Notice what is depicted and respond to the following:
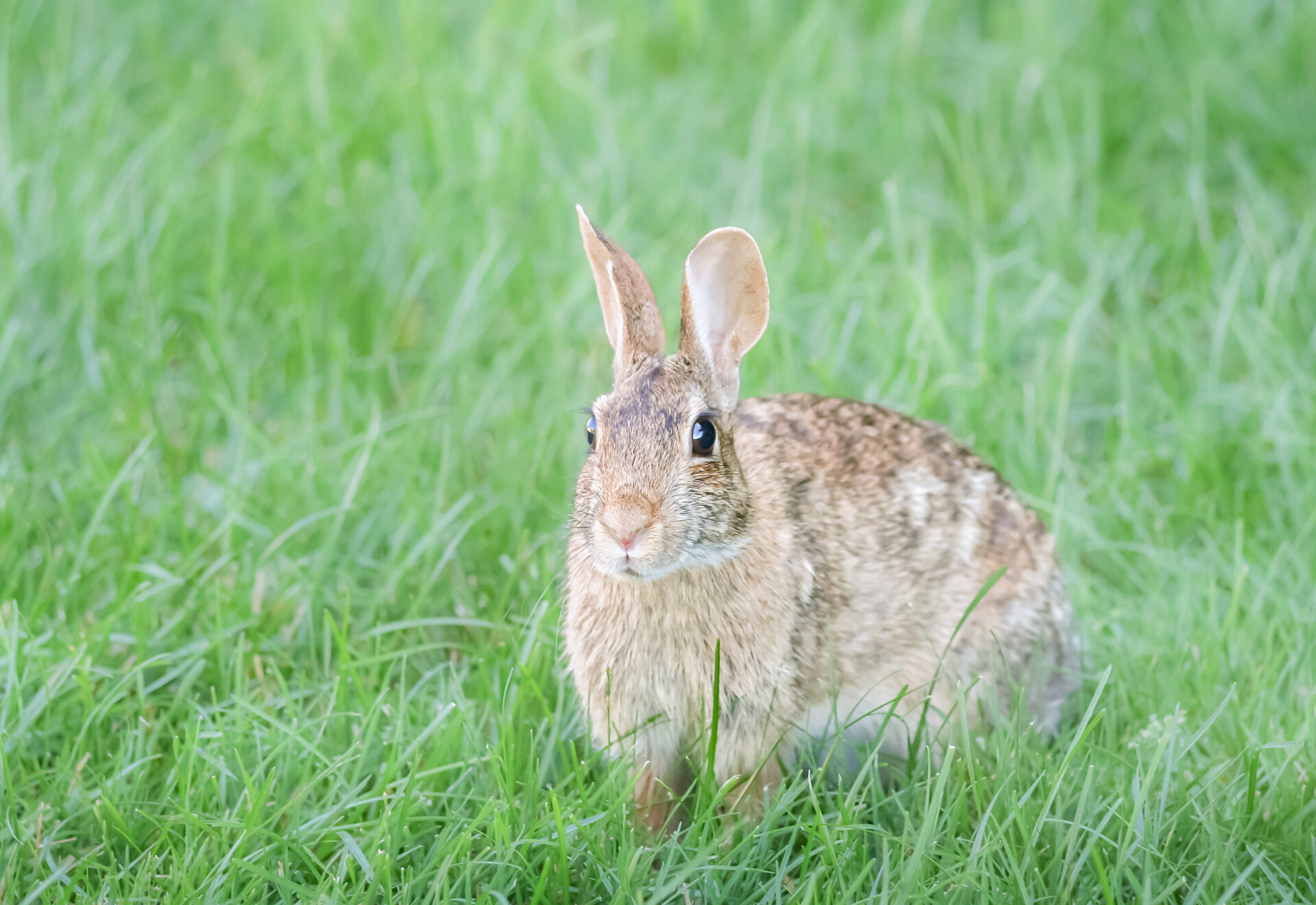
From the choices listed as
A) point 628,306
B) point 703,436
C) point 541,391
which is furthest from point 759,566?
point 541,391

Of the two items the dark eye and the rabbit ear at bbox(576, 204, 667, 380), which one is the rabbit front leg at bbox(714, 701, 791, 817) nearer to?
the dark eye

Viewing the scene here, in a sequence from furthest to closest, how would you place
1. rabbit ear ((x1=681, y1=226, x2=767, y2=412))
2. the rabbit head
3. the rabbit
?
rabbit ear ((x1=681, y1=226, x2=767, y2=412)) < the rabbit < the rabbit head

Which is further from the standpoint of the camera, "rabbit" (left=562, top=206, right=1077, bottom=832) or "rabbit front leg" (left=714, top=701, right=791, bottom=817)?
"rabbit front leg" (left=714, top=701, right=791, bottom=817)

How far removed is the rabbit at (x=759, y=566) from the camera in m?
3.23

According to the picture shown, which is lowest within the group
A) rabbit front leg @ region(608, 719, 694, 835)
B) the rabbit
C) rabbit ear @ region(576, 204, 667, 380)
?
rabbit front leg @ region(608, 719, 694, 835)

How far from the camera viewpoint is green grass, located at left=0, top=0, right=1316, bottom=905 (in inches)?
122

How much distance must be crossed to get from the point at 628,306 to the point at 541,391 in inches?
62.6

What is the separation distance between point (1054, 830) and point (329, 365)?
3016mm

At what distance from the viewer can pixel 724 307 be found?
3.48 metres

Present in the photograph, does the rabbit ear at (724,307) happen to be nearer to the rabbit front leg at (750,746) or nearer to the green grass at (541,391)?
the rabbit front leg at (750,746)

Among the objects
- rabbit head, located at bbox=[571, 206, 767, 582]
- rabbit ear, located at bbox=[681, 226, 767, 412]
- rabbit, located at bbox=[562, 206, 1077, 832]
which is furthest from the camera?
rabbit ear, located at bbox=[681, 226, 767, 412]

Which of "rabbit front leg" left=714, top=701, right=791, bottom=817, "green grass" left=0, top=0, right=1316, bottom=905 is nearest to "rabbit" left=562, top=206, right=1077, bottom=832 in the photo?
"rabbit front leg" left=714, top=701, right=791, bottom=817

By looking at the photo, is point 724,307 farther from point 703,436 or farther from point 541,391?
point 541,391

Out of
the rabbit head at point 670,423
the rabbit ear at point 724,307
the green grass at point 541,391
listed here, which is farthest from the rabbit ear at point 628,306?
the green grass at point 541,391
